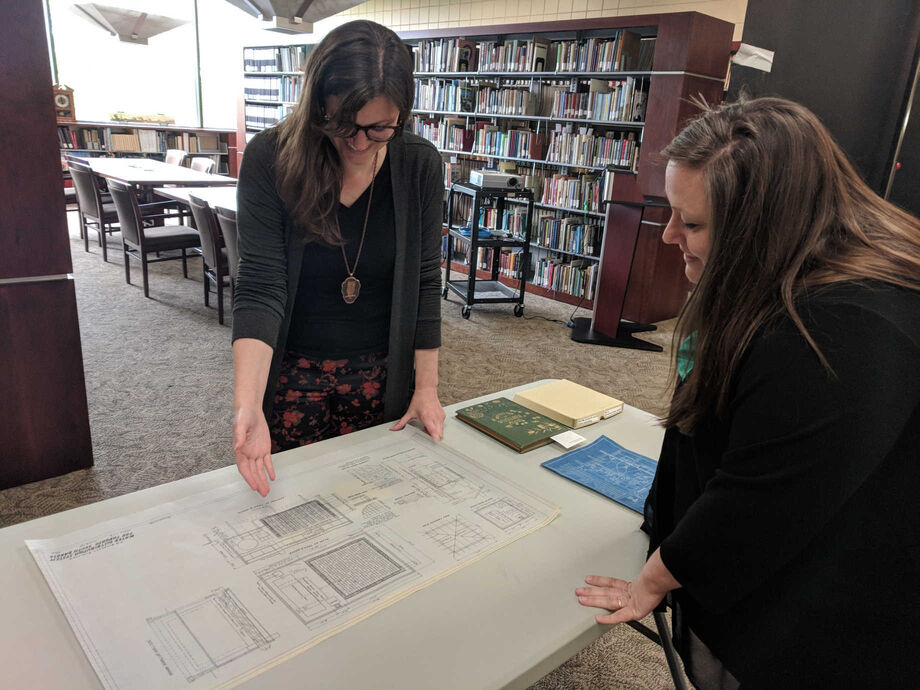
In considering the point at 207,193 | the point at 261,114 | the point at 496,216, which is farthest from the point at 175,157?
the point at 496,216

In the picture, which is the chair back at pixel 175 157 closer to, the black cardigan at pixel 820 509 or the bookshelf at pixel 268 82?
the bookshelf at pixel 268 82

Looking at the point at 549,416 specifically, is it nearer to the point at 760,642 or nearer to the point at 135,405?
the point at 760,642

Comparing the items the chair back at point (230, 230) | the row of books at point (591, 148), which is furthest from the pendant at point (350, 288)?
the row of books at point (591, 148)

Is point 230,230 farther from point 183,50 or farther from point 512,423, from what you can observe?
point 183,50

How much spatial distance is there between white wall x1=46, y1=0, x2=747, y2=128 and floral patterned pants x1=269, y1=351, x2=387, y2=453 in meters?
6.30

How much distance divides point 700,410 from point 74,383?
94.7 inches

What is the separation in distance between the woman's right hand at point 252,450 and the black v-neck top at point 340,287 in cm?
31

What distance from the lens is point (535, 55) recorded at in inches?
214

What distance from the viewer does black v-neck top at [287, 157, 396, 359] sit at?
1.31 m

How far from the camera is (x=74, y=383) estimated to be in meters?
2.38

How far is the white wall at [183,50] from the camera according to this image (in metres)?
7.49

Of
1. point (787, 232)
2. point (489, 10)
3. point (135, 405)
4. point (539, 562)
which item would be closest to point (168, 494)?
point (539, 562)

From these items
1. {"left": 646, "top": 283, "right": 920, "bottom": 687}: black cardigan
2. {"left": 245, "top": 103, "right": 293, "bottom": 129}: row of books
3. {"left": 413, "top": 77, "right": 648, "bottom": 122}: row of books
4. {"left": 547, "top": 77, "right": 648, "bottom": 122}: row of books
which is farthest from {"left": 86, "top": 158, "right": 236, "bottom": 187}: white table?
{"left": 646, "top": 283, "right": 920, "bottom": 687}: black cardigan

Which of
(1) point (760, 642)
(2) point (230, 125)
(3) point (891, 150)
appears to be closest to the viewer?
(1) point (760, 642)
